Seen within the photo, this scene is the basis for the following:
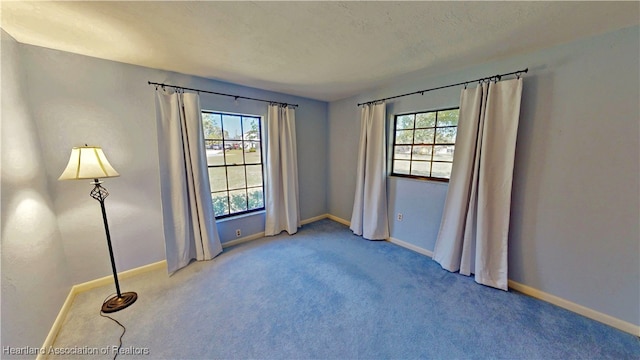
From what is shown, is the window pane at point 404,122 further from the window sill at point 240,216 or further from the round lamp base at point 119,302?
the round lamp base at point 119,302

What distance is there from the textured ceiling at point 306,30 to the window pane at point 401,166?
49.3 inches

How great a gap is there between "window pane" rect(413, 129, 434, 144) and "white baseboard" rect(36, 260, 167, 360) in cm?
358

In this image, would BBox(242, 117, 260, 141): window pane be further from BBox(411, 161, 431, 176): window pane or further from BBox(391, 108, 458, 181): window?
BBox(411, 161, 431, 176): window pane

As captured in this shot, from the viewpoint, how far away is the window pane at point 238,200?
3.22 m

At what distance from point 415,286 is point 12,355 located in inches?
115

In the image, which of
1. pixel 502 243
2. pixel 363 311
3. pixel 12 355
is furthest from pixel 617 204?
pixel 12 355

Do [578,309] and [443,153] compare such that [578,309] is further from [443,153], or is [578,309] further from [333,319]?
[333,319]

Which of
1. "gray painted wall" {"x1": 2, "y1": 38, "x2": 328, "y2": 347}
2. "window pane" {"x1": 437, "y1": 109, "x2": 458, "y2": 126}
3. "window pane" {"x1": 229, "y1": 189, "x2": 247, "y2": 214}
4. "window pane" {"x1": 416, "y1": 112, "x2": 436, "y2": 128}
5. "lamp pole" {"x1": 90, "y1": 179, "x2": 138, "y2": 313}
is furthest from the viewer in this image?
"window pane" {"x1": 229, "y1": 189, "x2": 247, "y2": 214}

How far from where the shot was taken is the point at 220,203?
3.11 m

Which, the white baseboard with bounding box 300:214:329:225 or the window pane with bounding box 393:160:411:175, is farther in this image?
the white baseboard with bounding box 300:214:329:225

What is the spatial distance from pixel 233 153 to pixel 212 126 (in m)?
0.46

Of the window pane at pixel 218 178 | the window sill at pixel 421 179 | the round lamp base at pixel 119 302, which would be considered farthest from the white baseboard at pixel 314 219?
the round lamp base at pixel 119 302

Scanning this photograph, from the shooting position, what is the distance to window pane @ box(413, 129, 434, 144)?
2.79 metres

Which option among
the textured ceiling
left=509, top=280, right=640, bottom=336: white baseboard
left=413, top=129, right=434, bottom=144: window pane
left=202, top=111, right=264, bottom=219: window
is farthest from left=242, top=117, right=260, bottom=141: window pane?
left=509, top=280, right=640, bottom=336: white baseboard
